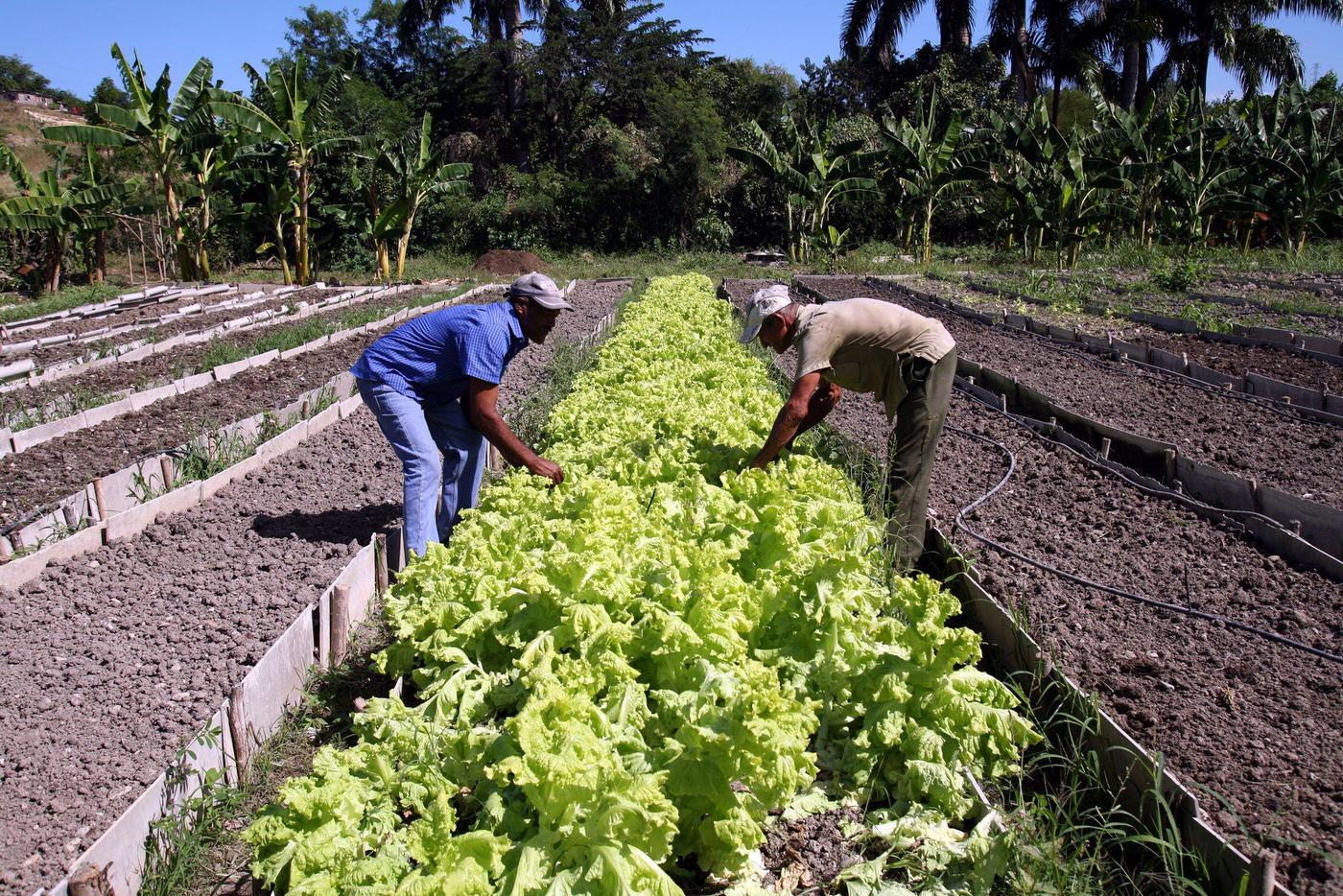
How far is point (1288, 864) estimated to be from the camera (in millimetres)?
2828

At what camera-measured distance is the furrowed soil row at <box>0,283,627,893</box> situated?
3.20 m

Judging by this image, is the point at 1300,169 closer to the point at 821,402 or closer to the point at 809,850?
the point at 821,402

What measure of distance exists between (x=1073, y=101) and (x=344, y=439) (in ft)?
157

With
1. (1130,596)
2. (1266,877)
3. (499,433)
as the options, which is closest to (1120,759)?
(1266,877)

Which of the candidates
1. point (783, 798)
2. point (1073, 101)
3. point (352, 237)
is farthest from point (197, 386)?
point (1073, 101)

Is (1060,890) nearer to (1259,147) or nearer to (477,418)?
(477,418)

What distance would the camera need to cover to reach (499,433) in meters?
4.59

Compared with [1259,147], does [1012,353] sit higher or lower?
lower

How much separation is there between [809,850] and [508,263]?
27.9 metres

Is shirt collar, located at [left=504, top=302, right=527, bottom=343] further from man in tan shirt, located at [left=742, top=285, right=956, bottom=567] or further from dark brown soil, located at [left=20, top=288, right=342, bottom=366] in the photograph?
dark brown soil, located at [left=20, top=288, right=342, bottom=366]

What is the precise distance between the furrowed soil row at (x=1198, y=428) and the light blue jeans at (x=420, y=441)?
184 inches

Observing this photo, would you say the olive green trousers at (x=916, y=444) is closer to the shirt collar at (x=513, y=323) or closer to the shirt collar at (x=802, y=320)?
the shirt collar at (x=802, y=320)

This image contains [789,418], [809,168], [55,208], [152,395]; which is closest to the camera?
[789,418]

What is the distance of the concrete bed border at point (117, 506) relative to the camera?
16.1 feet
